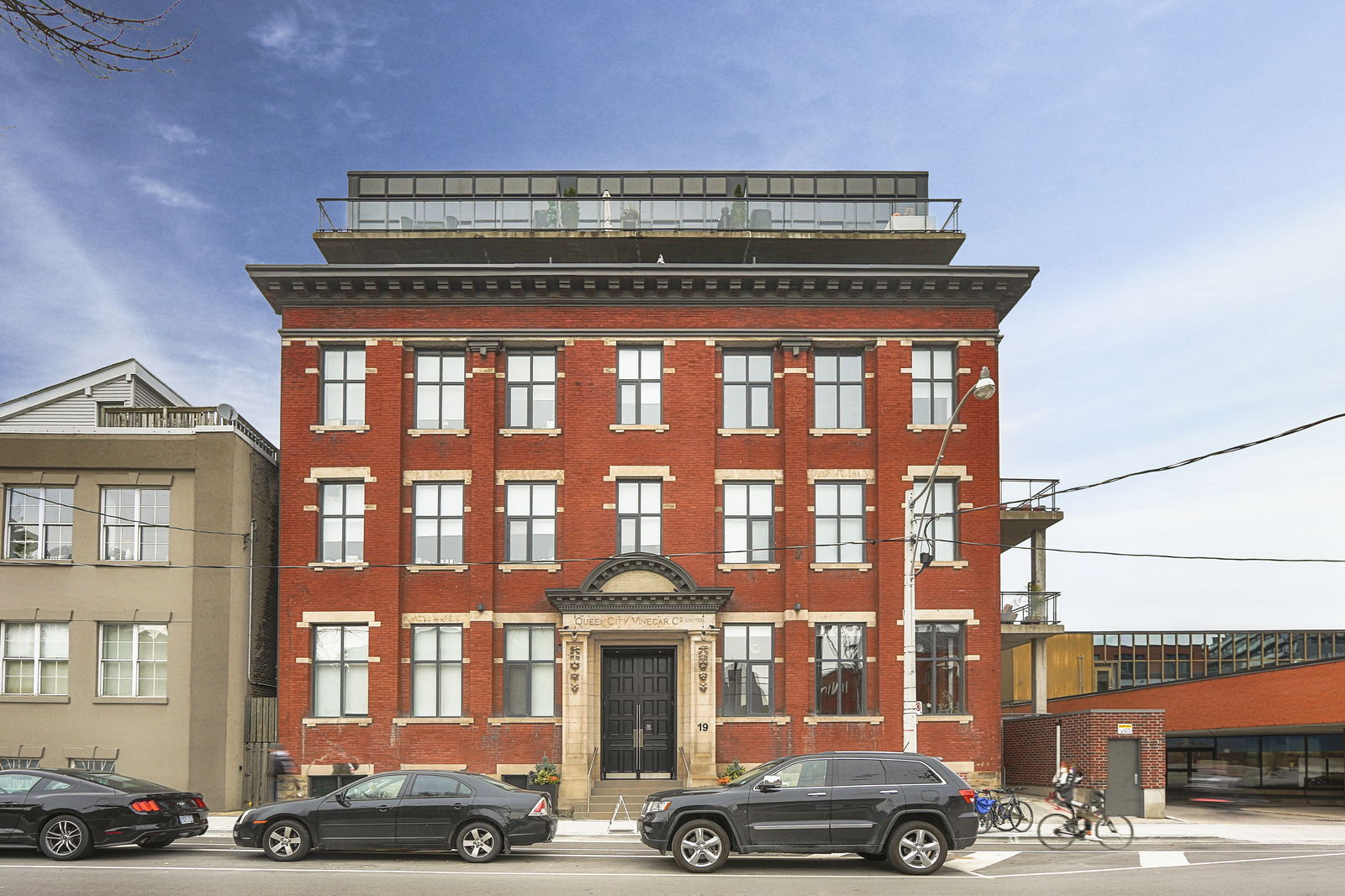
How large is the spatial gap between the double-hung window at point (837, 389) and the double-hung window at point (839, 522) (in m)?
1.55

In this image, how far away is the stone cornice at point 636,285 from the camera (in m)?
27.9

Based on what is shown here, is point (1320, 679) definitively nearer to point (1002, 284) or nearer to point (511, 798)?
point (1002, 284)

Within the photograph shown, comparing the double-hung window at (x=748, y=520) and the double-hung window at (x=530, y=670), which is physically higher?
the double-hung window at (x=748, y=520)

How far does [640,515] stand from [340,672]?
786 cm

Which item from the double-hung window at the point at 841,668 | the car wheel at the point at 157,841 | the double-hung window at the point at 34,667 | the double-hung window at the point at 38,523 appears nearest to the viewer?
the car wheel at the point at 157,841

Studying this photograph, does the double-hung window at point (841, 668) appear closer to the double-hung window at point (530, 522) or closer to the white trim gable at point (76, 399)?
the double-hung window at point (530, 522)

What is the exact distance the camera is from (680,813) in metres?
17.0

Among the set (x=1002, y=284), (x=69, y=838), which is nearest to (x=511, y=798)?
(x=69, y=838)

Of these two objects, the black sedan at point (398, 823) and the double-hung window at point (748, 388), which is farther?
the double-hung window at point (748, 388)

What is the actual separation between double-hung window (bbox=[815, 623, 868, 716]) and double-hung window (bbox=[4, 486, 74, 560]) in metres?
17.6

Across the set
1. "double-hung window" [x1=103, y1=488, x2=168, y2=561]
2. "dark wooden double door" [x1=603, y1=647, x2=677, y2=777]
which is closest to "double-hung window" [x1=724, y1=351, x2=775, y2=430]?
"dark wooden double door" [x1=603, y1=647, x2=677, y2=777]

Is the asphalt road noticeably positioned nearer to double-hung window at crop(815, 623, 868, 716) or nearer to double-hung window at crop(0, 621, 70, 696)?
double-hung window at crop(815, 623, 868, 716)

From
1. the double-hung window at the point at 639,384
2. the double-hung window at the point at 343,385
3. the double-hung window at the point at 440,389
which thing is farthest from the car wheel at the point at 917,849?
the double-hung window at the point at 343,385

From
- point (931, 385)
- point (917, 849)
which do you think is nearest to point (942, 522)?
point (931, 385)
